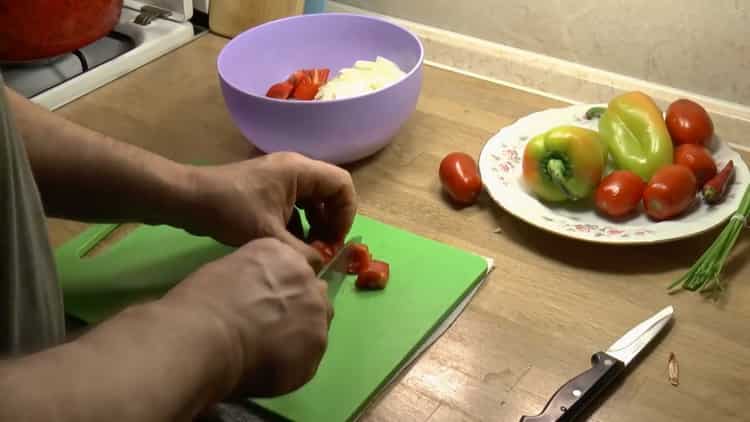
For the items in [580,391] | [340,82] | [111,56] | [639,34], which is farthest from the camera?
[111,56]

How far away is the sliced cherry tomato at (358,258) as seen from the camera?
0.90 meters

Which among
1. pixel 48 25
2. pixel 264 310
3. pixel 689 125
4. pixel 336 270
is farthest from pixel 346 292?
pixel 48 25

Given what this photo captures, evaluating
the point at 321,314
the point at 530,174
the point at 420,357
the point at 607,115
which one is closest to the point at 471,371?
the point at 420,357

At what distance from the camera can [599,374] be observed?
770 millimetres

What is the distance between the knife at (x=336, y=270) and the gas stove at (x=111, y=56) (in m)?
0.60

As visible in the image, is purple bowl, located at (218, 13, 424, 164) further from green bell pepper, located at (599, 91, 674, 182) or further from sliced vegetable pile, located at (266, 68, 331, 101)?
green bell pepper, located at (599, 91, 674, 182)

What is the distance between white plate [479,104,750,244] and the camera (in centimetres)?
94

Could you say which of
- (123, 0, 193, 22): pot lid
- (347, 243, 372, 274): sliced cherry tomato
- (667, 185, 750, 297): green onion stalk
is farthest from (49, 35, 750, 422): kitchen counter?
(123, 0, 193, 22): pot lid

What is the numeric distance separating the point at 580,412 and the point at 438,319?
0.17m

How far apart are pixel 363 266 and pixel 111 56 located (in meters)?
0.71

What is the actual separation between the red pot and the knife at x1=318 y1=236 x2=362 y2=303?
0.59m

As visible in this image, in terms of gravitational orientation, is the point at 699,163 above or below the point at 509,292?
above

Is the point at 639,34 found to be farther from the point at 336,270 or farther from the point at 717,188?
the point at 336,270

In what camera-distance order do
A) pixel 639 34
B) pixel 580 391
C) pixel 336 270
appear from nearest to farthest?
pixel 580 391, pixel 336 270, pixel 639 34
